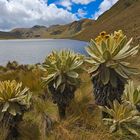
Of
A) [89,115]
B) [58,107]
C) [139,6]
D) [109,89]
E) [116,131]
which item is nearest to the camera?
[116,131]

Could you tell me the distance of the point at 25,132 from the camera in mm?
7246

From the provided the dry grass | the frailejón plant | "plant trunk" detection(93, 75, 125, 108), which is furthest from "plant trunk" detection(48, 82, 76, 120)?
"plant trunk" detection(93, 75, 125, 108)

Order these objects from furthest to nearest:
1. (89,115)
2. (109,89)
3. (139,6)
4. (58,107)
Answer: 1. (139,6)
2. (58,107)
3. (89,115)
4. (109,89)

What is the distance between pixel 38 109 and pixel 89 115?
1.21 m

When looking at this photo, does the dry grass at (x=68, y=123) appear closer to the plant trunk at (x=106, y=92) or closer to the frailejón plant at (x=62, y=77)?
the frailejón plant at (x=62, y=77)

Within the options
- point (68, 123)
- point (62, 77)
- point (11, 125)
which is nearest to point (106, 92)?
point (68, 123)

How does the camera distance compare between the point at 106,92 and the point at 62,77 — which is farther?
the point at 62,77

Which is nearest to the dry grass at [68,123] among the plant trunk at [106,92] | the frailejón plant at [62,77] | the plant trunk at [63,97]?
the plant trunk at [63,97]

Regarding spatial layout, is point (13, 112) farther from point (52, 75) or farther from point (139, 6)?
point (139, 6)

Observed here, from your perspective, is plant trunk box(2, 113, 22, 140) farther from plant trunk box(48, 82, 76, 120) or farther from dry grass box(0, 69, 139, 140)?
plant trunk box(48, 82, 76, 120)

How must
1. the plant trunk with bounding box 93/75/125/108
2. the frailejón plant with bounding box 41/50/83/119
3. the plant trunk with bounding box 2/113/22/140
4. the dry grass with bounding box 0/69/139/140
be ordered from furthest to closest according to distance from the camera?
the frailejón plant with bounding box 41/50/83/119 → the plant trunk with bounding box 2/113/22/140 → the plant trunk with bounding box 93/75/125/108 → the dry grass with bounding box 0/69/139/140

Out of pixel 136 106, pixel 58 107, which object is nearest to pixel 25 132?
pixel 58 107

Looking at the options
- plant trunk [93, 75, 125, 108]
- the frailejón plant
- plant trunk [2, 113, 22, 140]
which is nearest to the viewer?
plant trunk [93, 75, 125, 108]

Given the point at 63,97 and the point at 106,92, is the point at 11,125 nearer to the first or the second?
the point at 63,97
